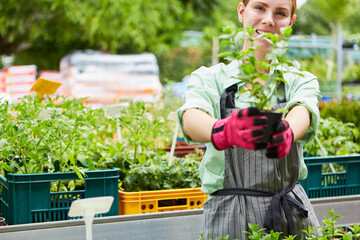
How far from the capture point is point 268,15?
1.36 meters

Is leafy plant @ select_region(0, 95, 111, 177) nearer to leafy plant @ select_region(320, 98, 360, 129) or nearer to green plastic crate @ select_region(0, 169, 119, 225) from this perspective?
green plastic crate @ select_region(0, 169, 119, 225)

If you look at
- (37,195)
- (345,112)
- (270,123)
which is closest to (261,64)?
(270,123)

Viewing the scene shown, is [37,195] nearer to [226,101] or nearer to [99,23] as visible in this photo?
[226,101]

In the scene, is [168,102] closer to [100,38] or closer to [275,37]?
[275,37]

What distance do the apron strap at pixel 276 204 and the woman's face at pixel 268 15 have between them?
1.44 feet

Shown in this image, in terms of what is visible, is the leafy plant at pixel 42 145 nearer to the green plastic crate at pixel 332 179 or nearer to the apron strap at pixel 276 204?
the apron strap at pixel 276 204

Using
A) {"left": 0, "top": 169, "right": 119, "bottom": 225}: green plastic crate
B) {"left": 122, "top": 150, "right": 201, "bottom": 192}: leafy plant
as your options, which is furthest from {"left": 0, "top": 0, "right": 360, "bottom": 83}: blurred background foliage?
{"left": 0, "top": 169, "right": 119, "bottom": 225}: green plastic crate

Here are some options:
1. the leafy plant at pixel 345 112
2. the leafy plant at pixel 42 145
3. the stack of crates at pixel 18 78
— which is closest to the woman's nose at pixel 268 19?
the leafy plant at pixel 42 145

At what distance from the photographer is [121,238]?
197 centimetres

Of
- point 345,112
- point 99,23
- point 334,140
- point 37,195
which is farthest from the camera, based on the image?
point 99,23

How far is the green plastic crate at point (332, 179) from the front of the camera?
8.40 feet

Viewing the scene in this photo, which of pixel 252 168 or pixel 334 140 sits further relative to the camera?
pixel 334 140

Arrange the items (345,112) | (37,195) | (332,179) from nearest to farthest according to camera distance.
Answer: (37,195) → (332,179) → (345,112)

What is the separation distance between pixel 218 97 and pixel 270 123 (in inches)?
16.3
